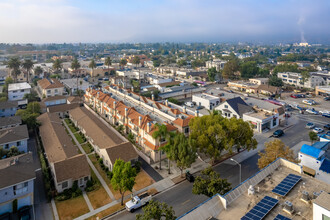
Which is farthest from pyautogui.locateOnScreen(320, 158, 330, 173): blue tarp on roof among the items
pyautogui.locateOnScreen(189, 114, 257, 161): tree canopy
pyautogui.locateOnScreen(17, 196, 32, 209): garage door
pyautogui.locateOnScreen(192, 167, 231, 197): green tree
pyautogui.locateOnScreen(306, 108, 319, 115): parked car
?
pyautogui.locateOnScreen(17, 196, 32, 209): garage door

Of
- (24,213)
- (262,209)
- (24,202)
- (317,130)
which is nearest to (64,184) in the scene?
(24,202)

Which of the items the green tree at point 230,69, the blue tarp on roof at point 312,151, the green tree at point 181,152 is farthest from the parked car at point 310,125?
the green tree at point 230,69

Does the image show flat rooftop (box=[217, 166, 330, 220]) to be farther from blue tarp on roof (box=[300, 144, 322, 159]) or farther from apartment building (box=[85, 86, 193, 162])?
apartment building (box=[85, 86, 193, 162])

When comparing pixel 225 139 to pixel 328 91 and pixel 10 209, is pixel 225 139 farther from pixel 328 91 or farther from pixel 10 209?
pixel 328 91

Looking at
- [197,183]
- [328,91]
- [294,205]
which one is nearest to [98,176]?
[197,183]

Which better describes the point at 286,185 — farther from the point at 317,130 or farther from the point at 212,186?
the point at 317,130
